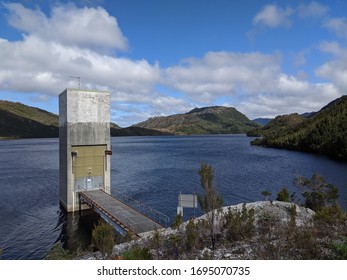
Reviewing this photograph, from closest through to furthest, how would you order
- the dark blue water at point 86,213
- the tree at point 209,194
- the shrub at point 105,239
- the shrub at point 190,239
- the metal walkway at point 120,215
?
the shrub at point 105,239 → the shrub at point 190,239 → the tree at point 209,194 → the metal walkway at point 120,215 → the dark blue water at point 86,213

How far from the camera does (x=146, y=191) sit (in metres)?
43.0

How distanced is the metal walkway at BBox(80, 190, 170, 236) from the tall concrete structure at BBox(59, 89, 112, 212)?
182 centimetres

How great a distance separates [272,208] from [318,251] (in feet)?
27.5

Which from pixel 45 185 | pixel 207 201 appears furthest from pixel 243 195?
pixel 45 185

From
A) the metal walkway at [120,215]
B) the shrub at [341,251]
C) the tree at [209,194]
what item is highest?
the tree at [209,194]

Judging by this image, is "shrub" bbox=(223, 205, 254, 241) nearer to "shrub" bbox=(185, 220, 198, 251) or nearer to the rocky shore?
the rocky shore

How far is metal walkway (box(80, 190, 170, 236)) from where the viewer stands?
21844 millimetres

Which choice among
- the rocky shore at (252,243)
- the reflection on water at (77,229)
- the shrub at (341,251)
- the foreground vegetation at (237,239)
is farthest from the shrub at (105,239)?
the reflection on water at (77,229)

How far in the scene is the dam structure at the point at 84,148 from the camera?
33.0 m

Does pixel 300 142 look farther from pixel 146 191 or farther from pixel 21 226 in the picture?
pixel 21 226

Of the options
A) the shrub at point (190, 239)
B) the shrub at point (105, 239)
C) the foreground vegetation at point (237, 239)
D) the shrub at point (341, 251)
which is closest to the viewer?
the shrub at point (341, 251)

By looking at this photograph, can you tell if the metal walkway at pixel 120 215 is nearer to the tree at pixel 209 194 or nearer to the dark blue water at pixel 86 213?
the dark blue water at pixel 86 213

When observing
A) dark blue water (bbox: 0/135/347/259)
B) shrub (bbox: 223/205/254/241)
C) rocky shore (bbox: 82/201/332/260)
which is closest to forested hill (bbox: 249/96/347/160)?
dark blue water (bbox: 0/135/347/259)

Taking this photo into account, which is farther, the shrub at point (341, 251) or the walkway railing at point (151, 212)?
the walkway railing at point (151, 212)
